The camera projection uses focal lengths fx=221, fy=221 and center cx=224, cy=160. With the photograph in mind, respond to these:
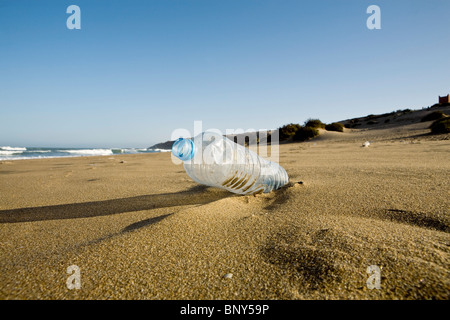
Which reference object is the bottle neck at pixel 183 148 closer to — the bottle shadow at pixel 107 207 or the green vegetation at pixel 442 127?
the bottle shadow at pixel 107 207

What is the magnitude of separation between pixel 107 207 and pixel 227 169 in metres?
1.16

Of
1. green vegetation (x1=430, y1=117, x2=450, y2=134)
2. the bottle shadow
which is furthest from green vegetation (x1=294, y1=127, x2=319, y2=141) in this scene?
the bottle shadow

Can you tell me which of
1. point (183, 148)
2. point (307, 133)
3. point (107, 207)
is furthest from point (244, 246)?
point (307, 133)

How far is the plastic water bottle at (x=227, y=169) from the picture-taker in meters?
2.24

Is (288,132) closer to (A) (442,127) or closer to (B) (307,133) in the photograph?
(B) (307,133)

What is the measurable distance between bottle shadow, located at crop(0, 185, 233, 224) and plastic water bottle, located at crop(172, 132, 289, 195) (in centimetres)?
17

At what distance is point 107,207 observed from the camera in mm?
1840

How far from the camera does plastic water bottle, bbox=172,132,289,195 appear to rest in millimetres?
2240

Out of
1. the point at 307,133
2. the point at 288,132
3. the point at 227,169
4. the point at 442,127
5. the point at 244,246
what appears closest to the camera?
the point at 244,246

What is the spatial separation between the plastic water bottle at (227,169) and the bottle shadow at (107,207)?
0.57 feet

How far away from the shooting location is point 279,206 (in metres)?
1.63

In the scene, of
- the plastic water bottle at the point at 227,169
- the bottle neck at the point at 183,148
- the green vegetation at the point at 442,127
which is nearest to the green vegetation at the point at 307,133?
the green vegetation at the point at 442,127
